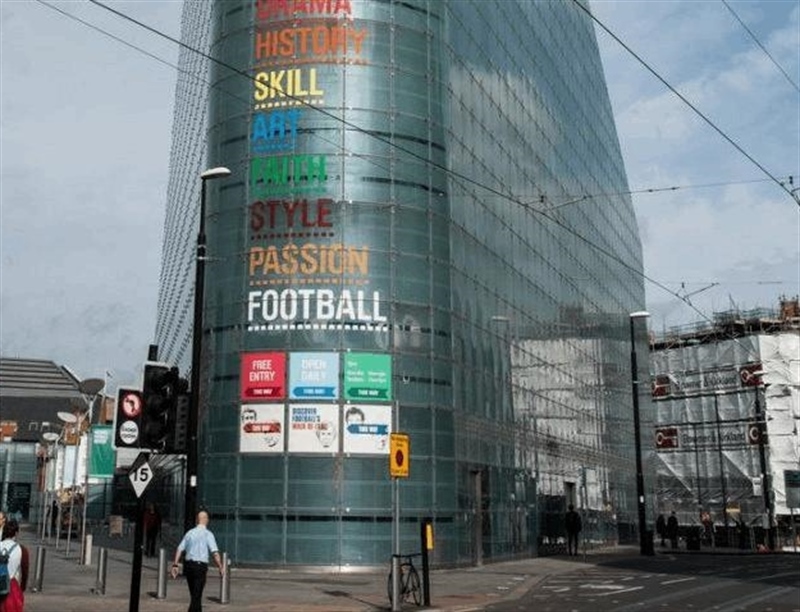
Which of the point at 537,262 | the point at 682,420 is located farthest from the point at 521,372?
the point at 682,420

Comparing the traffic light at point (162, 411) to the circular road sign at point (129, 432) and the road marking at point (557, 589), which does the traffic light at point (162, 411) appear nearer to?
the circular road sign at point (129, 432)

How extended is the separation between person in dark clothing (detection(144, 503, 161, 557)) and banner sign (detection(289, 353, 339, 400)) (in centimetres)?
872

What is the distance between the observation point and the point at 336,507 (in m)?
28.8

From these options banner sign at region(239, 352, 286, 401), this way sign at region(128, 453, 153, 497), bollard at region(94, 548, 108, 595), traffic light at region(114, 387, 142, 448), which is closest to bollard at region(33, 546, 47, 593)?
bollard at region(94, 548, 108, 595)

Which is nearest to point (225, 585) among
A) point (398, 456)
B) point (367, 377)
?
point (398, 456)

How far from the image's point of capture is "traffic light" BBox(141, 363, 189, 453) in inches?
516

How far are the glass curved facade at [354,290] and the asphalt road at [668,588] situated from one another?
18.1ft

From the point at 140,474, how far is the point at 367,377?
16.4 m

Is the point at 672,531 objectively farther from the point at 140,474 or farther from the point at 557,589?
the point at 140,474

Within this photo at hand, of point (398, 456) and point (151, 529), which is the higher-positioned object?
point (398, 456)

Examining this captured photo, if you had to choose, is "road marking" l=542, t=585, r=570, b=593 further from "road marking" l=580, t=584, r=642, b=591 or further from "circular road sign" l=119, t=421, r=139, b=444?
"circular road sign" l=119, t=421, r=139, b=444

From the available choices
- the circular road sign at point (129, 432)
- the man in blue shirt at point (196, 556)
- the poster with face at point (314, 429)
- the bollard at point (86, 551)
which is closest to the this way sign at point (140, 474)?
the circular road sign at point (129, 432)

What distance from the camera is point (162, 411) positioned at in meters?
13.3

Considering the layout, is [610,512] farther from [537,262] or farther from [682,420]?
[682,420]
